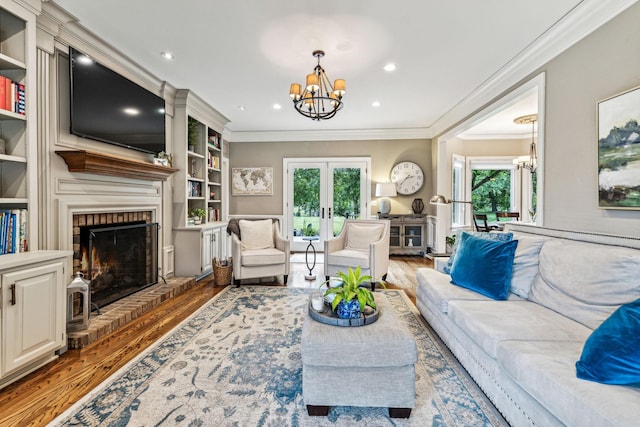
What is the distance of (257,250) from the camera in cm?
439

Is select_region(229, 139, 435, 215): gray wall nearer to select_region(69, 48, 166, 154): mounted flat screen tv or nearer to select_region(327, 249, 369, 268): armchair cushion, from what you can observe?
select_region(327, 249, 369, 268): armchair cushion

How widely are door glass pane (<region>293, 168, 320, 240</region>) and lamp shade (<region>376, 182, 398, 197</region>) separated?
1.33 m

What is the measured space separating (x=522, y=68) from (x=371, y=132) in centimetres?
344

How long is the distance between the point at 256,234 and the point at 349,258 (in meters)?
1.40

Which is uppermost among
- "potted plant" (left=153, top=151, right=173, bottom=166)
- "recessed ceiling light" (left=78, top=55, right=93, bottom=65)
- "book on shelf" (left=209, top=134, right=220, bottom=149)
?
"recessed ceiling light" (left=78, top=55, right=93, bottom=65)

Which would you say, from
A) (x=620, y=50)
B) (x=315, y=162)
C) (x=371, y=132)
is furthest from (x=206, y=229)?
(x=620, y=50)

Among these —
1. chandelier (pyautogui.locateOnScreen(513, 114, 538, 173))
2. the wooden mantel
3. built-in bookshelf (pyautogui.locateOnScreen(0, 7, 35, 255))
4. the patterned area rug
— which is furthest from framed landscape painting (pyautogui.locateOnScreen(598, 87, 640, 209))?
built-in bookshelf (pyautogui.locateOnScreen(0, 7, 35, 255))

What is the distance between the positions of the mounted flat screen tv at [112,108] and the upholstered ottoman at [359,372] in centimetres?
283

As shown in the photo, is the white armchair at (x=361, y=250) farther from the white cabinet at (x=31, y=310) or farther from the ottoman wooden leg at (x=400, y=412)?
the white cabinet at (x=31, y=310)

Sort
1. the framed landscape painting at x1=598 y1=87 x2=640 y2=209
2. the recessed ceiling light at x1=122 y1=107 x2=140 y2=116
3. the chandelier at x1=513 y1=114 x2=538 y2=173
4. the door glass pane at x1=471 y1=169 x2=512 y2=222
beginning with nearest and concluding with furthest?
1. the framed landscape painting at x1=598 y1=87 x2=640 y2=209
2. the recessed ceiling light at x1=122 y1=107 x2=140 y2=116
3. the chandelier at x1=513 y1=114 x2=538 y2=173
4. the door glass pane at x1=471 y1=169 x2=512 y2=222

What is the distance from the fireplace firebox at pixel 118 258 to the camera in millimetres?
2936

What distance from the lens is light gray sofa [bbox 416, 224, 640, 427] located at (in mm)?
1208

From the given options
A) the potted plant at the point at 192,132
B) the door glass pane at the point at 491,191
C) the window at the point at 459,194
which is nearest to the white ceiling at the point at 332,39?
the potted plant at the point at 192,132

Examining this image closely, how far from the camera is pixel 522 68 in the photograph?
3.29 m
